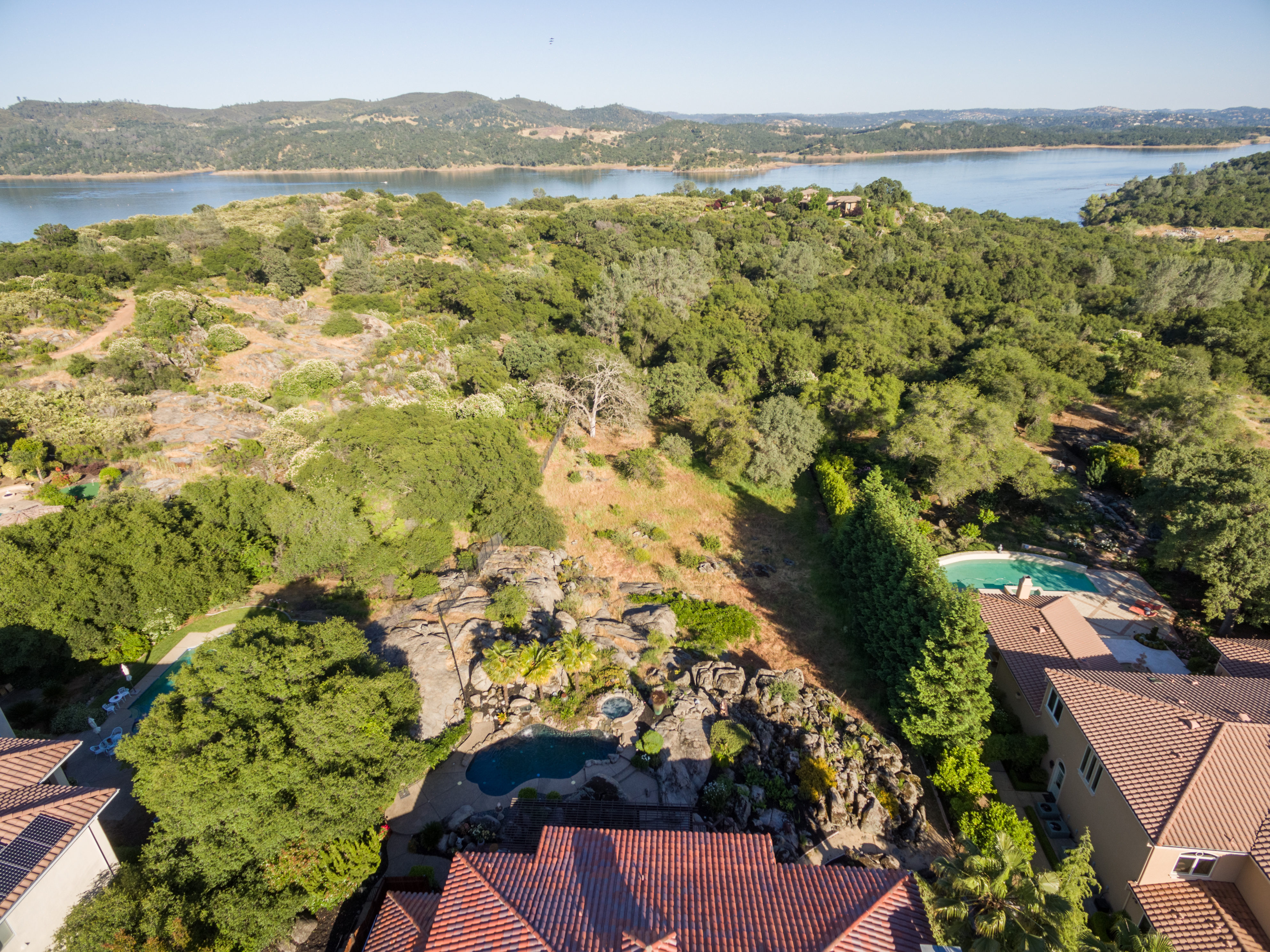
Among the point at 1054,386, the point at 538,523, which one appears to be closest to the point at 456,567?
the point at 538,523

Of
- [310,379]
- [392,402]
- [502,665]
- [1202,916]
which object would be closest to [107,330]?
[310,379]

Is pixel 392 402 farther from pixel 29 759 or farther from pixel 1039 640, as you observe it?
pixel 1039 640

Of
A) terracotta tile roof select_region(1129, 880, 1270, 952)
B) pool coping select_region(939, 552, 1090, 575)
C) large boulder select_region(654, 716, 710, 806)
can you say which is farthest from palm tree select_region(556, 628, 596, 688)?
A: pool coping select_region(939, 552, 1090, 575)

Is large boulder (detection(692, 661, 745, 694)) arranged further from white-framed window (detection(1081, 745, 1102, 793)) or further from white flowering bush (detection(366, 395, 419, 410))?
white flowering bush (detection(366, 395, 419, 410))

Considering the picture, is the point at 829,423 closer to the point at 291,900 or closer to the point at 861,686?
the point at 861,686

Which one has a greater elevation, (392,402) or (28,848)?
(392,402)

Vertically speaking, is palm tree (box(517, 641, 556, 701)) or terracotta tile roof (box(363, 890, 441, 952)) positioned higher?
terracotta tile roof (box(363, 890, 441, 952))

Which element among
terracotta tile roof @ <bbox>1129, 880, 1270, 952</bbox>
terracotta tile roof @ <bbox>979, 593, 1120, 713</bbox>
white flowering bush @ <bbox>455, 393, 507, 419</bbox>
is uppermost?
white flowering bush @ <bbox>455, 393, 507, 419</bbox>
